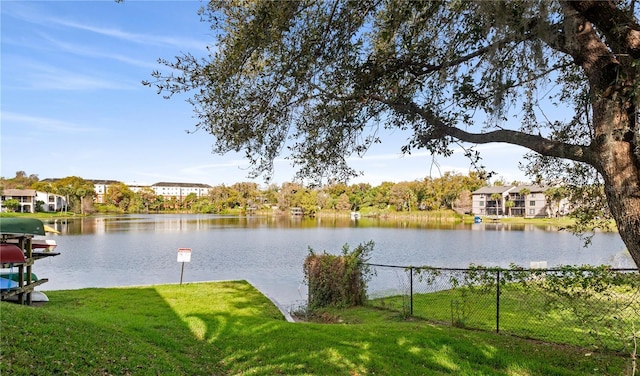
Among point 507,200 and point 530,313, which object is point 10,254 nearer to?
point 530,313

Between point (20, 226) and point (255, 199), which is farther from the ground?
point (255, 199)

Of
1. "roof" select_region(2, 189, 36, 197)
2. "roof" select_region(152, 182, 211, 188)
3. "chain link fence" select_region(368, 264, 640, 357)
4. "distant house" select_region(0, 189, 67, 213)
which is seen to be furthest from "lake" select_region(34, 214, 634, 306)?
"roof" select_region(152, 182, 211, 188)

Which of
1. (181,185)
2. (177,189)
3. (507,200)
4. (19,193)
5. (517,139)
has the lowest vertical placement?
(507,200)

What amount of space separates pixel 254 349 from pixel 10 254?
563 centimetres

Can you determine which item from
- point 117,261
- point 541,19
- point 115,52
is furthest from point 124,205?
point 541,19

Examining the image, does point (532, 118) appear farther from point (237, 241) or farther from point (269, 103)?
point (237, 241)

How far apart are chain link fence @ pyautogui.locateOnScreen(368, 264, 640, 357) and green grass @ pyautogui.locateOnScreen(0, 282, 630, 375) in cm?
53

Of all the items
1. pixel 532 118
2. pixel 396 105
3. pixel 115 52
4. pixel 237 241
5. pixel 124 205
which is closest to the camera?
pixel 396 105

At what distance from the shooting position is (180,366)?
4988mm

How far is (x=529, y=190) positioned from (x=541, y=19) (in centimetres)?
7402

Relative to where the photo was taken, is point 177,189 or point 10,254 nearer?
point 10,254

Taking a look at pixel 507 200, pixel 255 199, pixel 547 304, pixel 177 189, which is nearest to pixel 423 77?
pixel 547 304

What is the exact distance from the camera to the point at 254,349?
5.71 metres

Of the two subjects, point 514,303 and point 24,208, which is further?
point 24,208
